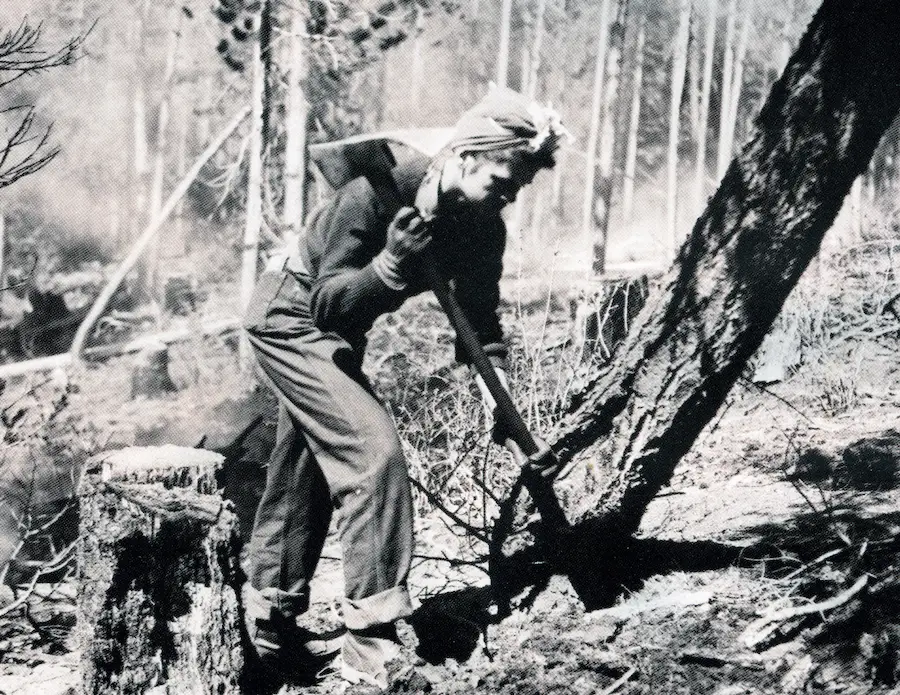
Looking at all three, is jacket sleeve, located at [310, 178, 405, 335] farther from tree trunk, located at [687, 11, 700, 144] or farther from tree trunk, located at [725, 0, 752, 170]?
tree trunk, located at [687, 11, 700, 144]

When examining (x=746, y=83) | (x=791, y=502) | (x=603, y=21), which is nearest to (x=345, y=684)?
(x=791, y=502)

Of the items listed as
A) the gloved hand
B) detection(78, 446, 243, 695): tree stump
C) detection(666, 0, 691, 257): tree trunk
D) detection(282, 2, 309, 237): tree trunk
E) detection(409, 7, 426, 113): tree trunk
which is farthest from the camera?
detection(409, 7, 426, 113): tree trunk

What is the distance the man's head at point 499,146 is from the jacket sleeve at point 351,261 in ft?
0.91

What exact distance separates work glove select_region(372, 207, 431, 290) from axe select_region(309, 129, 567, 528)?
0.33 ft

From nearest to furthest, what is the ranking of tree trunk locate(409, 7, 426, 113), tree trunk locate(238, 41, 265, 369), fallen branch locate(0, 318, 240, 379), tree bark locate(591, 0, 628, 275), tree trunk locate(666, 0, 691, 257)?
tree trunk locate(238, 41, 265, 369) → fallen branch locate(0, 318, 240, 379) → tree bark locate(591, 0, 628, 275) → tree trunk locate(666, 0, 691, 257) → tree trunk locate(409, 7, 426, 113)

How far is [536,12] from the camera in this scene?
3088 cm

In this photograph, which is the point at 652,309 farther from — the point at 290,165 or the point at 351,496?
the point at 290,165

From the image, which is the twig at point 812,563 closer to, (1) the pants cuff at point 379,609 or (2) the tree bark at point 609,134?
(1) the pants cuff at point 379,609

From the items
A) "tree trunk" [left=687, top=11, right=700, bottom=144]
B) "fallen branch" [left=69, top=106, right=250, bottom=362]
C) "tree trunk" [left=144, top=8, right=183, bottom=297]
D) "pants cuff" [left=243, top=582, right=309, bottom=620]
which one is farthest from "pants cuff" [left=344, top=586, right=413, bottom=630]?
"tree trunk" [left=687, top=11, right=700, bottom=144]

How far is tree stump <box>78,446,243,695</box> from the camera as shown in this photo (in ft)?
7.55

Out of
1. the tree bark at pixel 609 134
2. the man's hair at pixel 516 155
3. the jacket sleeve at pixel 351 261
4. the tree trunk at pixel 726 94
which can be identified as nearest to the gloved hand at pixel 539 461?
the jacket sleeve at pixel 351 261

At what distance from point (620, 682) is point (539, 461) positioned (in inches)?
28.6

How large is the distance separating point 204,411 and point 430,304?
2968 mm

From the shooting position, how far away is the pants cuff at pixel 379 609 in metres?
2.42
